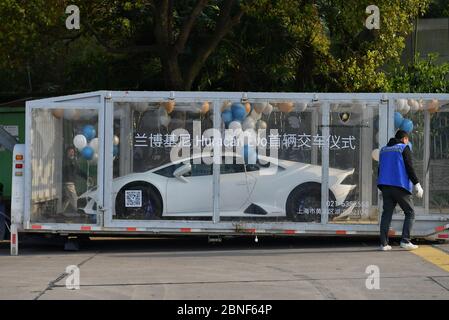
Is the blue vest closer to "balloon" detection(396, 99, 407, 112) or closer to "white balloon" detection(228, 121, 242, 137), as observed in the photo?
"balloon" detection(396, 99, 407, 112)

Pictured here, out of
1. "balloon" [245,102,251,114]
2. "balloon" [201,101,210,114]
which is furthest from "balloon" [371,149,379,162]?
"balloon" [201,101,210,114]

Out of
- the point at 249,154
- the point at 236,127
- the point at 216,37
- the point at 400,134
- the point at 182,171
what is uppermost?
the point at 216,37

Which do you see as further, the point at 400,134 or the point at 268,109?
the point at 268,109

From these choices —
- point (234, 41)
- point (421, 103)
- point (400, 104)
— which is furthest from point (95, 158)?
point (234, 41)

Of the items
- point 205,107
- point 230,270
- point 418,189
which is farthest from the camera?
point 205,107

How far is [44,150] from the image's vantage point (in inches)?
452

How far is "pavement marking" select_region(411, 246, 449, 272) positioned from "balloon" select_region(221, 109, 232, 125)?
3.50 metres

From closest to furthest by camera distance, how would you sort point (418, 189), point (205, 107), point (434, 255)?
point (434, 255) < point (418, 189) < point (205, 107)

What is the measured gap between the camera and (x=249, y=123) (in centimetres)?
1127

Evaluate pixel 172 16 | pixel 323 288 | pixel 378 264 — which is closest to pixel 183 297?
pixel 323 288

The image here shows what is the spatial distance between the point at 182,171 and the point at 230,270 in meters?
2.35

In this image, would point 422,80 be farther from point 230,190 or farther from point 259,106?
point 230,190

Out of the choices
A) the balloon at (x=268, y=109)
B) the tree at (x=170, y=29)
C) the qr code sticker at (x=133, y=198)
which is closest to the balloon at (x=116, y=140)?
the qr code sticker at (x=133, y=198)

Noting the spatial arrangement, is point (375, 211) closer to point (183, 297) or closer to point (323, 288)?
point (323, 288)
